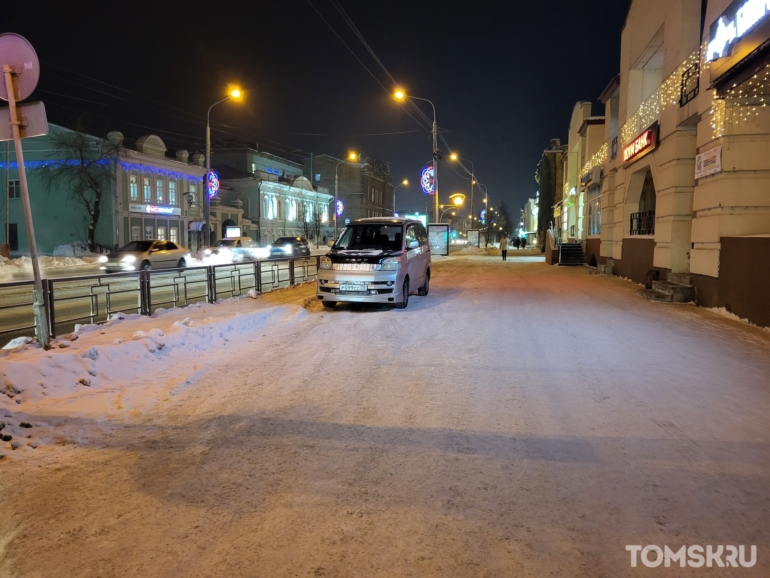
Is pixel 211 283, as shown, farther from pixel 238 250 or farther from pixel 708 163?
pixel 238 250

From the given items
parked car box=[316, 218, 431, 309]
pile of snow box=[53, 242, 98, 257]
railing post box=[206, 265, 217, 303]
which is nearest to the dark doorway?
pile of snow box=[53, 242, 98, 257]

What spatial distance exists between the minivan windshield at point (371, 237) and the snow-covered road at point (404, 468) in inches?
210

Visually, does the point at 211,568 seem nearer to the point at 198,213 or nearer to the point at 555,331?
the point at 555,331

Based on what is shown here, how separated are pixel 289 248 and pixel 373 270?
78.0 ft

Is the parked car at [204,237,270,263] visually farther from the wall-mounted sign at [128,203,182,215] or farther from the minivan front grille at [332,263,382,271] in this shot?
the minivan front grille at [332,263,382,271]

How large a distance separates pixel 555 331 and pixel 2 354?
8370 millimetres

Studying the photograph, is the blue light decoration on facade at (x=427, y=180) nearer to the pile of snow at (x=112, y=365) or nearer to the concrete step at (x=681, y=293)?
the concrete step at (x=681, y=293)

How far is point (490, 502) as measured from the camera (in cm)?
378

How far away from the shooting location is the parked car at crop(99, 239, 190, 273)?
22625mm

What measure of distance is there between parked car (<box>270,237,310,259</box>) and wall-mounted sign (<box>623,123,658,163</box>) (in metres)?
19.7

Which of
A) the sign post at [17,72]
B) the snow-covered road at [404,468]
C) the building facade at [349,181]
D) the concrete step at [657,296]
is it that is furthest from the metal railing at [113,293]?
the building facade at [349,181]

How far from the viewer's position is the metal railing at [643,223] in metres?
18.6

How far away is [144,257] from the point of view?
2302cm

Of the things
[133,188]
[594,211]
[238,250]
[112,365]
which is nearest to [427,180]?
[594,211]
